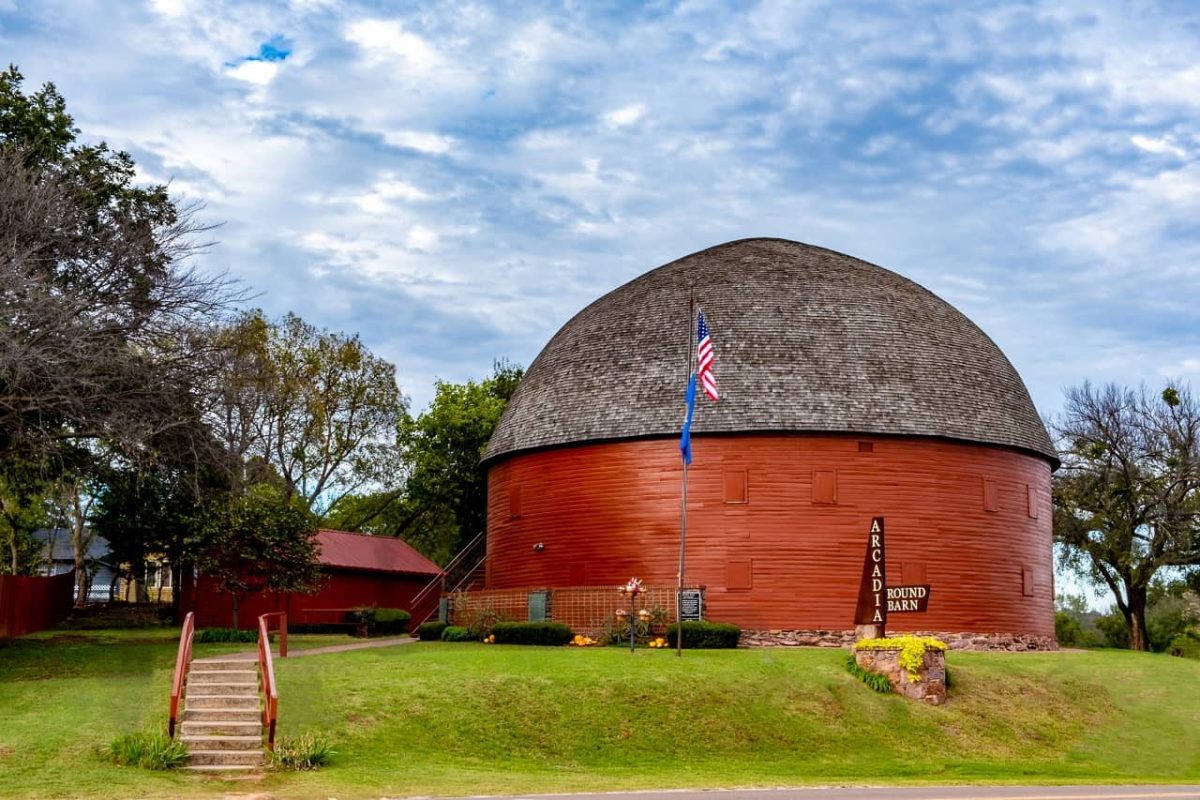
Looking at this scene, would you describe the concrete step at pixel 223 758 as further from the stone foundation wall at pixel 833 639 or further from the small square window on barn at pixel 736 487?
the small square window on barn at pixel 736 487

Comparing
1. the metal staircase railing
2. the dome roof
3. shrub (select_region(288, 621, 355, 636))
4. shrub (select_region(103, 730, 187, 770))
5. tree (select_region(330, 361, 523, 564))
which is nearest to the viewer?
shrub (select_region(103, 730, 187, 770))

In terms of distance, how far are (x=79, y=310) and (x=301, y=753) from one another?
464 inches

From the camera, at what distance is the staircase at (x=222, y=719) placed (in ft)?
58.6

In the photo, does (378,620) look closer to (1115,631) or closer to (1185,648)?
(1185,648)

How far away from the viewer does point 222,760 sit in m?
17.9

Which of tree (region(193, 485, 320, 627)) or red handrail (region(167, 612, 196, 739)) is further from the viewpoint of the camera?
tree (region(193, 485, 320, 627))

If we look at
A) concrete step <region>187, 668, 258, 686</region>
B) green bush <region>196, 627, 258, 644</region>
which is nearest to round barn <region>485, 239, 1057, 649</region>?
green bush <region>196, 627, 258, 644</region>

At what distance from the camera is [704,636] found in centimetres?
2989

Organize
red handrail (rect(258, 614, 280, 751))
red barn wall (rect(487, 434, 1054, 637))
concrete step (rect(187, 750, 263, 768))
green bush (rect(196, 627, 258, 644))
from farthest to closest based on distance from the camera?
red barn wall (rect(487, 434, 1054, 637)), green bush (rect(196, 627, 258, 644)), red handrail (rect(258, 614, 280, 751)), concrete step (rect(187, 750, 263, 768))

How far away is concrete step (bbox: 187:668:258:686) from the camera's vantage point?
69.5 ft

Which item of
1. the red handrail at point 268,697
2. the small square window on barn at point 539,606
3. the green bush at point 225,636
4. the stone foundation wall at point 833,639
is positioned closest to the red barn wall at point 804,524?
the stone foundation wall at point 833,639

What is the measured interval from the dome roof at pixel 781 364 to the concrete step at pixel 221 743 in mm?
16322

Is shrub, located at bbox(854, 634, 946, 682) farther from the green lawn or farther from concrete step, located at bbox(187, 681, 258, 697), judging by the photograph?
concrete step, located at bbox(187, 681, 258, 697)

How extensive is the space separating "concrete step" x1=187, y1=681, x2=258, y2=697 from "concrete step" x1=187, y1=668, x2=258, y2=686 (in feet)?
0.65
